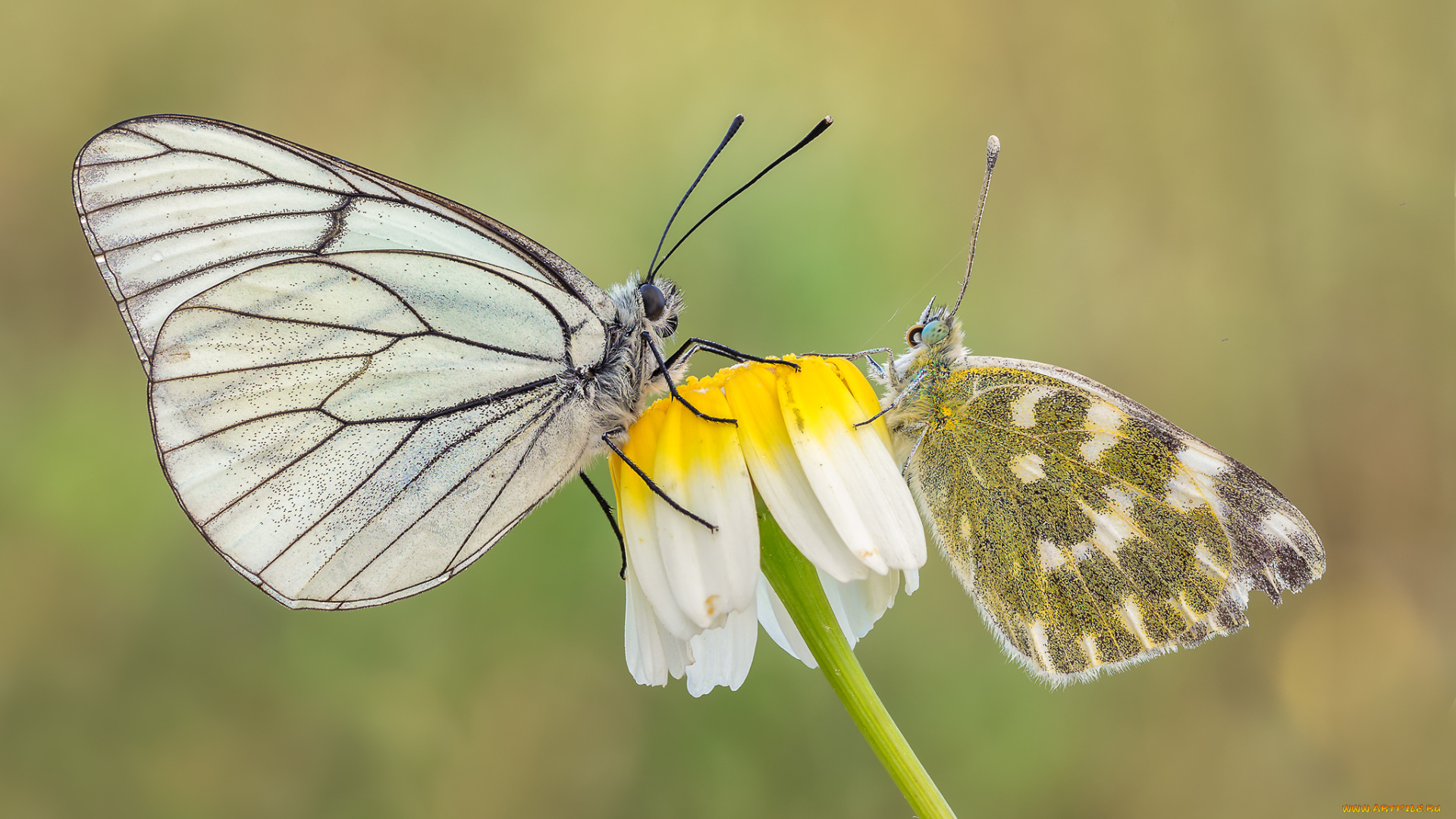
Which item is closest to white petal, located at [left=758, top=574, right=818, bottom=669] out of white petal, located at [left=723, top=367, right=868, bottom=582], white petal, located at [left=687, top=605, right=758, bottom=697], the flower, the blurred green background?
white petal, located at [left=687, top=605, right=758, bottom=697]

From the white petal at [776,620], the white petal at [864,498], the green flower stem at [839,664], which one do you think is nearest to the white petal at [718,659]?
the white petal at [776,620]

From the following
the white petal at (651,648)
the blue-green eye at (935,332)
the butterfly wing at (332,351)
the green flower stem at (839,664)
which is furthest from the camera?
the blue-green eye at (935,332)

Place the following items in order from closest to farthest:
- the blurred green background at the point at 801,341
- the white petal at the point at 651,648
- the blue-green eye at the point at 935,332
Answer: the white petal at the point at 651,648 → the blue-green eye at the point at 935,332 → the blurred green background at the point at 801,341

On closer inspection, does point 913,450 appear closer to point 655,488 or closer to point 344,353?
point 655,488

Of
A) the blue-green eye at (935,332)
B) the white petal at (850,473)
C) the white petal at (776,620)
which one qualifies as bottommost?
the white petal at (776,620)

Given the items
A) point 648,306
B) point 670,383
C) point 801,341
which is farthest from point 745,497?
point 801,341

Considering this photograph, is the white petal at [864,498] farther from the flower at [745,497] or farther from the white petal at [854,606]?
the white petal at [854,606]

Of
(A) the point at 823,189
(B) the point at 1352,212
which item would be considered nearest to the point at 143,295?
(A) the point at 823,189

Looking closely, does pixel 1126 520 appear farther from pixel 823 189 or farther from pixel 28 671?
pixel 28 671
